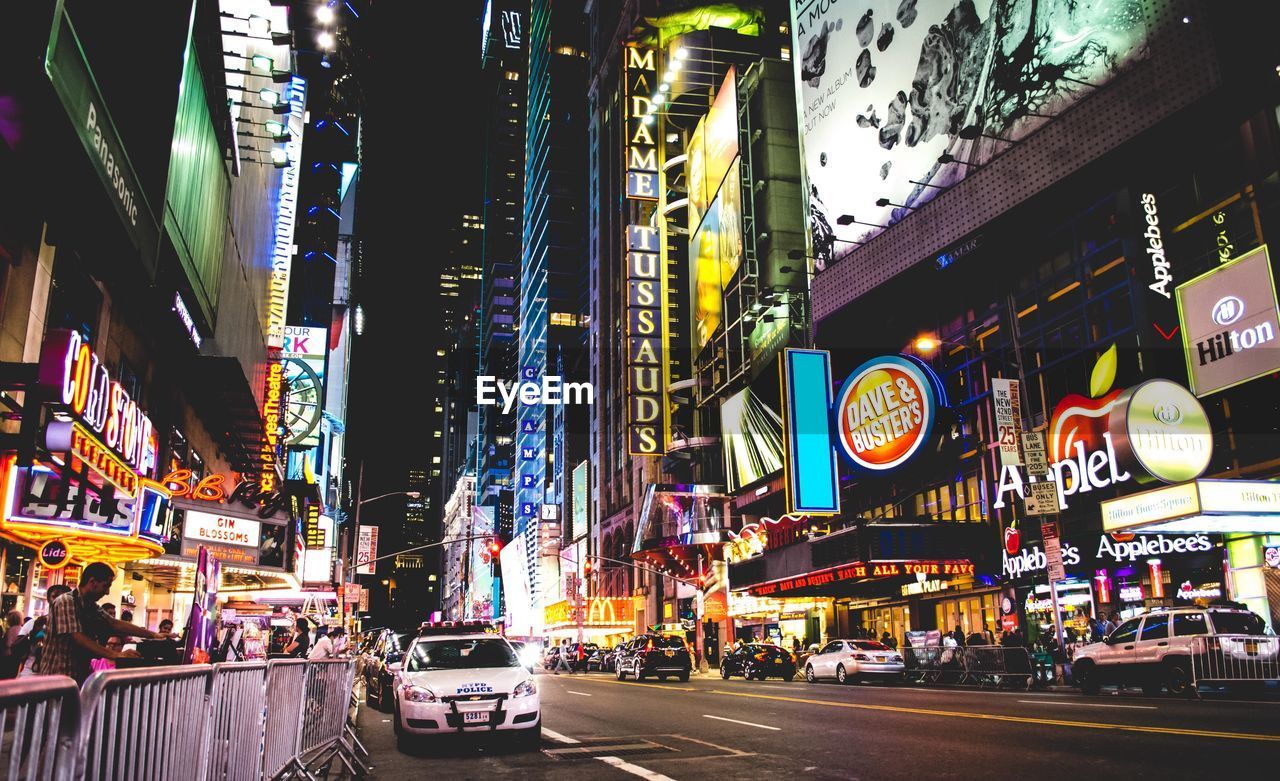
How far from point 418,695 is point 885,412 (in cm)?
2827

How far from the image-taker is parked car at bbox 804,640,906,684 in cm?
2802

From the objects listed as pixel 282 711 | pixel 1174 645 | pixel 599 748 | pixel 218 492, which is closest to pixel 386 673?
pixel 218 492

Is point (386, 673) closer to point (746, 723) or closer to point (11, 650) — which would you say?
point (11, 650)

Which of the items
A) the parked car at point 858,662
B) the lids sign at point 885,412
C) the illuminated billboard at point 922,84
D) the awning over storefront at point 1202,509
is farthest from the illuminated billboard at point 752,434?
the awning over storefront at point 1202,509

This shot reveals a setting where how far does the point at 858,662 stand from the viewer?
92.6 feet

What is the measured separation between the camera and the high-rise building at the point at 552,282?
118062 mm

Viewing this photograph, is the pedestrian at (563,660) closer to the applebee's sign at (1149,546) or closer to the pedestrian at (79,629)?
the applebee's sign at (1149,546)

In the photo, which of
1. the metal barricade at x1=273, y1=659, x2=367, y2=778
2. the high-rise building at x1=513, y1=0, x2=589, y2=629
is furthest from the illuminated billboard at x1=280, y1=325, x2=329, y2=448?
the high-rise building at x1=513, y1=0, x2=589, y2=629

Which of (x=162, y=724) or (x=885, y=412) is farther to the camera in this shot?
(x=885, y=412)

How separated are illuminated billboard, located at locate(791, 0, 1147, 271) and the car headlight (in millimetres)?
26439

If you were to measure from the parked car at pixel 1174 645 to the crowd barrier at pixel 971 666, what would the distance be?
136 inches

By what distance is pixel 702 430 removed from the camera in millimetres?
60406

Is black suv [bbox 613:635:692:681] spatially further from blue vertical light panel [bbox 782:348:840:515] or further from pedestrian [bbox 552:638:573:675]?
pedestrian [bbox 552:638:573:675]

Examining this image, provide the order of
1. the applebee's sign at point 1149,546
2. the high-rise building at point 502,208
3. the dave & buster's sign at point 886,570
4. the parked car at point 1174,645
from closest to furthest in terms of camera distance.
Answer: the parked car at point 1174,645 < the applebee's sign at point 1149,546 < the dave & buster's sign at point 886,570 < the high-rise building at point 502,208
